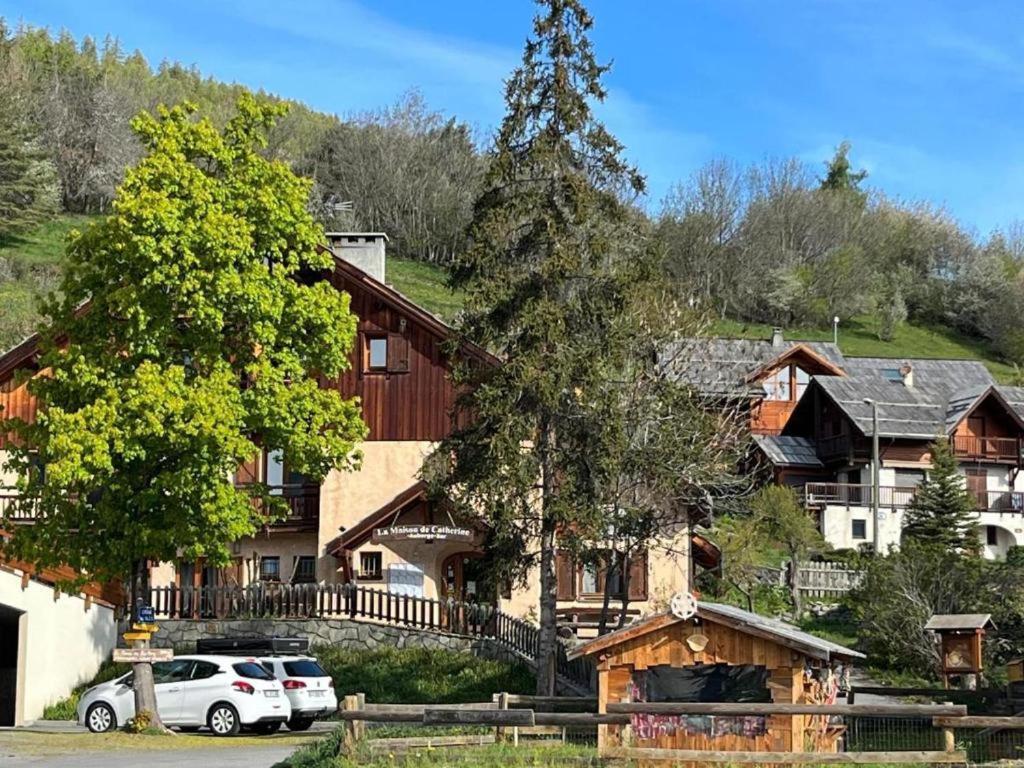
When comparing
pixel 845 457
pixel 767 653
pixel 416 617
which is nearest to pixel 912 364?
pixel 845 457

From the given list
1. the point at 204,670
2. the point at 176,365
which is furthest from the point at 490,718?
the point at 176,365

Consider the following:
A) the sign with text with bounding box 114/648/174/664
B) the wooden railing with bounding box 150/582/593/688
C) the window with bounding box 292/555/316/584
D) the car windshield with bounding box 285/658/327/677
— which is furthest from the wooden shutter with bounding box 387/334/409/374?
the sign with text with bounding box 114/648/174/664

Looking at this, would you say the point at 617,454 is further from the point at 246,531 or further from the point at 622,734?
the point at 622,734

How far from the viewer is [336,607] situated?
36469 millimetres

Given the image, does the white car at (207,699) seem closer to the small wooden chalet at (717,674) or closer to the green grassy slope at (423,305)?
the small wooden chalet at (717,674)

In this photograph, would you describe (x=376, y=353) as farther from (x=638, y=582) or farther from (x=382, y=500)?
(x=638, y=582)

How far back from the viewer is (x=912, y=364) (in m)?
71.5

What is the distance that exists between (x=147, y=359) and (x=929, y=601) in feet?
65.4

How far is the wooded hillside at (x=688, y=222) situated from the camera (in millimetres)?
101438

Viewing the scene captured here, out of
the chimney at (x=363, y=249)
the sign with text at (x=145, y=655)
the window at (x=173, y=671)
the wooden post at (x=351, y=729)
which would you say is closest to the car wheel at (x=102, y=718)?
the window at (x=173, y=671)

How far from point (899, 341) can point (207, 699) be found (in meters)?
84.4

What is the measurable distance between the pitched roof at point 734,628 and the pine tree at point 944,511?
111 ft

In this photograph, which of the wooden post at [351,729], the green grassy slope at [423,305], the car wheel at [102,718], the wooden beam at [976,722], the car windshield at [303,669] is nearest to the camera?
the wooden beam at [976,722]

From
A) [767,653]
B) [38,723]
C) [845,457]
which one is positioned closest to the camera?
[767,653]
